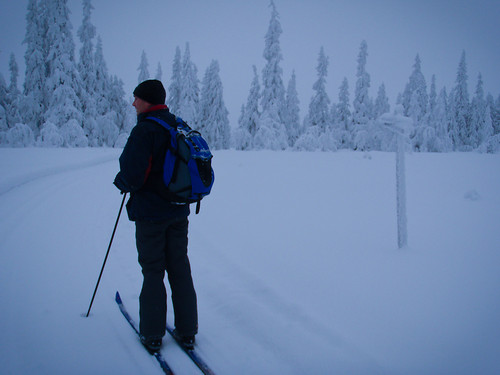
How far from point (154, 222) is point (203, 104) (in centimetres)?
4263

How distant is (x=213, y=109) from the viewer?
4206 cm

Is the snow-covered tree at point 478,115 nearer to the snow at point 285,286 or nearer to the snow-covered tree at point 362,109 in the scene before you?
the snow-covered tree at point 362,109

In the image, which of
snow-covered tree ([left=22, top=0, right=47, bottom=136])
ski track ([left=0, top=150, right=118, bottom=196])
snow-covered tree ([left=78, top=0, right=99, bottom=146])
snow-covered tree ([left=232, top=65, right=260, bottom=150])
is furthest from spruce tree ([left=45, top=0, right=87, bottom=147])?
snow-covered tree ([left=232, top=65, right=260, bottom=150])

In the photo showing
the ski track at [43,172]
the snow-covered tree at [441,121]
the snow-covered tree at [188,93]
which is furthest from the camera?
the snow-covered tree at [188,93]

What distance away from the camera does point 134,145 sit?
2.65 meters

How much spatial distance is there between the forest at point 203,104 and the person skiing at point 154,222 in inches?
588

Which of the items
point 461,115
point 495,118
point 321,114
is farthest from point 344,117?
point 495,118

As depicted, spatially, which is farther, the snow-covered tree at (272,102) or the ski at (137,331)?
the snow-covered tree at (272,102)

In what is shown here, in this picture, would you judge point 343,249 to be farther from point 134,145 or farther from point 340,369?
point 134,145

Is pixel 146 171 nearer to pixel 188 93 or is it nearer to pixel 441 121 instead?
pixel 188 93

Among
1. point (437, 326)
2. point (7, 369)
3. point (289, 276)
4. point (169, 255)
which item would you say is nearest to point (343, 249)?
point (289, 276)

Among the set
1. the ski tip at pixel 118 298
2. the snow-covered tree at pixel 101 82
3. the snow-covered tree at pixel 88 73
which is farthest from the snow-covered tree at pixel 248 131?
the ski tip at pixel 118 298

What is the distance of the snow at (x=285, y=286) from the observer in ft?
9.36

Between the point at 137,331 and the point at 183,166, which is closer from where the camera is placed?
the point at 183,166
